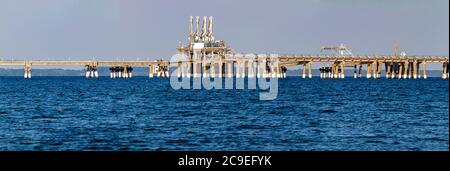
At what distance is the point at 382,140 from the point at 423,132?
5.86 meters

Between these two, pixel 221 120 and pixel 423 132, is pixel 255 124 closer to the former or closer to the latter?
pixel 221 120

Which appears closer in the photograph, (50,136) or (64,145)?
(64,145)

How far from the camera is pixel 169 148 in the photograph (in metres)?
41.2

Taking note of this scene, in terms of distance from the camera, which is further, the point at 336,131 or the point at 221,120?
the point at 221,120

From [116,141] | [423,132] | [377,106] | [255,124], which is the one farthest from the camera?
[377,106]

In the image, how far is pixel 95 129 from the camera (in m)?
51.8
